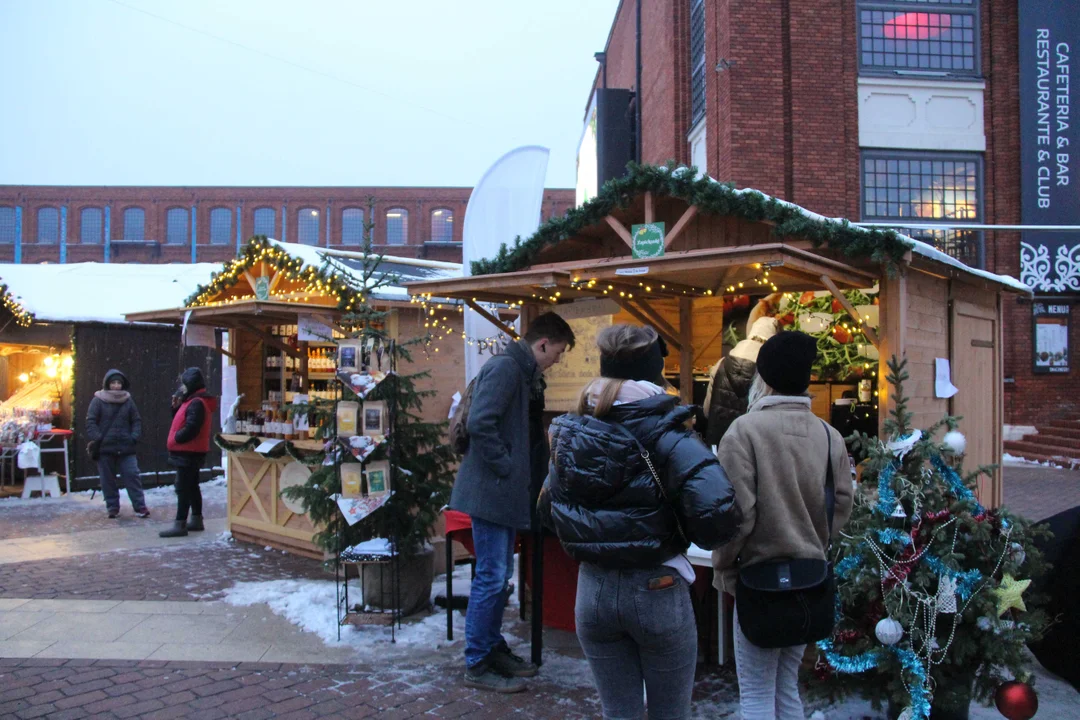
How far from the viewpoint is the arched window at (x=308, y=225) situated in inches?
1751

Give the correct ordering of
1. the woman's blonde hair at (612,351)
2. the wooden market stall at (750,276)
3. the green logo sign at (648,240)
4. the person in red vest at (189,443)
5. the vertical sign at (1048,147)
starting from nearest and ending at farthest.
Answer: the woman's blonde hair at (612,351)
the wooden market stall at (750,276)
the green logo sign at (648,240)
the person in red vest at (189,443)
the vertical sign at (1048,147)

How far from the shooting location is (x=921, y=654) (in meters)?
4.03

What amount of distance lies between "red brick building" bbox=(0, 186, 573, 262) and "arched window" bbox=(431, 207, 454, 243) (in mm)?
53

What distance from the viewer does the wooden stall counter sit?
8422 millimetres

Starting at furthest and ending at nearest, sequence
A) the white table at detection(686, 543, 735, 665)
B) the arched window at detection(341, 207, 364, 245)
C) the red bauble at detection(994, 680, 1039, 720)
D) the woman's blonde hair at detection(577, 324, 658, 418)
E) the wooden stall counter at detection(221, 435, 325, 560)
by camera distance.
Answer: the arched window at detection(341, 207, 364, 245) < the wooden stall counter at detection(221, 435, 325, 560) < the white table at detection(686, 543, 735, 665) < the red bauble at detection(994, 680, 1039, 720) < the woman's blonde hair at detection(577, 324, 658, 418)

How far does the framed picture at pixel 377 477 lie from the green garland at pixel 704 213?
2.05 m

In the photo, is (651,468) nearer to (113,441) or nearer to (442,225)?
(113,441)

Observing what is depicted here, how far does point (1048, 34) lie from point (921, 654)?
52.8 ft

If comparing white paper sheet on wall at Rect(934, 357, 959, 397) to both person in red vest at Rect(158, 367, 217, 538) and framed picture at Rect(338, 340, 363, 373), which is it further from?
person in red vest at Rect(158, 367, 217, 538)

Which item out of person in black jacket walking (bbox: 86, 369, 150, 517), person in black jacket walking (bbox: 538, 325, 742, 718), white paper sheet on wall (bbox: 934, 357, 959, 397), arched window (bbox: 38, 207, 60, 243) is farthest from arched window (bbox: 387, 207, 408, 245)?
person in black jacket walking (bbox: 538, 325, 742, 718)

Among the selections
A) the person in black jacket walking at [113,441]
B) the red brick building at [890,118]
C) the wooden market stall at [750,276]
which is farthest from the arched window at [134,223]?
the wooden market stall at [750,276]

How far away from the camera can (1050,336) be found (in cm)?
1616

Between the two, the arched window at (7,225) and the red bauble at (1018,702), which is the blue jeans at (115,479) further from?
the arched window at (7,225)

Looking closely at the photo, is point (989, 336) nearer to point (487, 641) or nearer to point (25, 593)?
point (487, 641)
